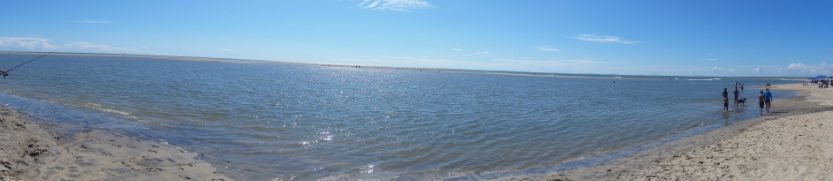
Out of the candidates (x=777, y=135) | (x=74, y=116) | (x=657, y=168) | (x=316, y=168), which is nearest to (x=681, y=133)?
(x=777, y=135)

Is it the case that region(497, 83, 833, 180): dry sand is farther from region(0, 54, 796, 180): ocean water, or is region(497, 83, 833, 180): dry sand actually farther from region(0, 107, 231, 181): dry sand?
region(0, 107, 231, 181): dry sand

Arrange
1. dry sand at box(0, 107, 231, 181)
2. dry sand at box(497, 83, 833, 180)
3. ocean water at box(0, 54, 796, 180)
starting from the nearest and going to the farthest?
dry sand at box(0, 107, 231, 181) < dry sand at box(497, 83, 833, 180) < ocean water at box(0, 54, 796, 180)

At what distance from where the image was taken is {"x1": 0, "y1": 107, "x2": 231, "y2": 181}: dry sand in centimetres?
848

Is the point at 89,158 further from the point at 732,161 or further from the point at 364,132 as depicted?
A: the point at 732,161

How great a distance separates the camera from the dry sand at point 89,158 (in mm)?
8484

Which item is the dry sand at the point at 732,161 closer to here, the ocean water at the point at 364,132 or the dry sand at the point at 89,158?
the ocean water at the point at 364,132

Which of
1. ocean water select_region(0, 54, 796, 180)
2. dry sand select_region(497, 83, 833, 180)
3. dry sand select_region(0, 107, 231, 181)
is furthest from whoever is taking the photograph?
ocean water select_region(0, 54, 796, 180)

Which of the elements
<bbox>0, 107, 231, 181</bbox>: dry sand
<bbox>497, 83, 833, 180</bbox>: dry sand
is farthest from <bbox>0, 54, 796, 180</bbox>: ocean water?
<bbox>497, 83, 833, 180</bbox>: dry sand

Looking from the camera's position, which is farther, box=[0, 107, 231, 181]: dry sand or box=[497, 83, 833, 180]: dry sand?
box=[497, 83, 833, 180]: dry sand

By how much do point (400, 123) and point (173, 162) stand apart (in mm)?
9848

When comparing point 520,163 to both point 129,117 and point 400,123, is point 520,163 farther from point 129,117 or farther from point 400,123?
point 129,117

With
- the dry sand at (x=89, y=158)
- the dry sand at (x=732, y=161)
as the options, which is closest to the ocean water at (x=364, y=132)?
the dry sand at (x=89, y=158)

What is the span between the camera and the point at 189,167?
10078mm

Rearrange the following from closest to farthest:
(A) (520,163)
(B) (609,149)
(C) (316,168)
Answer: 1. (C) (316,168)
2. (A) (520,163)
3. (B) (609,149)
